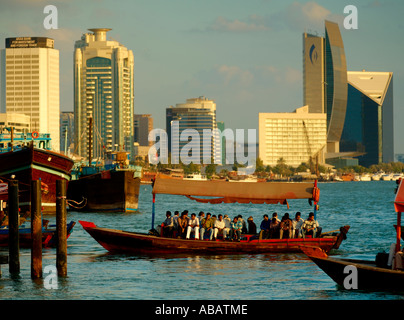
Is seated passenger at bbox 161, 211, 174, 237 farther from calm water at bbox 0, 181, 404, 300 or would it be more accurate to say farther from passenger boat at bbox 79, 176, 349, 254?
calm water at bbox 0, 181, 404, 300

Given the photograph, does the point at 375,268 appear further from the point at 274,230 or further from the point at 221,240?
the point at 221,240

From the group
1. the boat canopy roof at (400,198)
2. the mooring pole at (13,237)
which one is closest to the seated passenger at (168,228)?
the mooring pole at (13,237)

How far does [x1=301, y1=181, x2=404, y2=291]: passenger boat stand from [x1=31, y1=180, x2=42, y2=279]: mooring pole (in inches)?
357

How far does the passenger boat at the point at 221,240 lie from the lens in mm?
33094

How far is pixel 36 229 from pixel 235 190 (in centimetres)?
1039

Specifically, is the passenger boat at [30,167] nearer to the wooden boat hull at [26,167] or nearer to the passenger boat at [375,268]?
the wooden boat hull at [26,167]

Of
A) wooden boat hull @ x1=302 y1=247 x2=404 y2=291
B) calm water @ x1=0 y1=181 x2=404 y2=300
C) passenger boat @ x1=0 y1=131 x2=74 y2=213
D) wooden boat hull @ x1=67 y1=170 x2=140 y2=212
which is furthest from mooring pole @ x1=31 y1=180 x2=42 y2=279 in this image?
wooden boat hull @ x1=67 y1=170 x2=140 y2=212

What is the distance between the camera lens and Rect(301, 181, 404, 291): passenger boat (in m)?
24.2

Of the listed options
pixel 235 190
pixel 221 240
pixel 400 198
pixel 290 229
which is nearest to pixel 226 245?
pixel 221 240

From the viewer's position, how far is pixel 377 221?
63125mm

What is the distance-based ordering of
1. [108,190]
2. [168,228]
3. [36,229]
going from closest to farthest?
[36,229] < [168,228] < [108,190]

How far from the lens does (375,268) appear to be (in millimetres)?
24438
